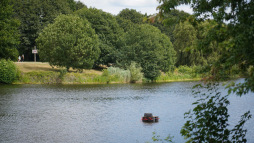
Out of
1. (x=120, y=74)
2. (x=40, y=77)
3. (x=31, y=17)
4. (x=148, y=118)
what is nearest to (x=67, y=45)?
(x=40, y=77)

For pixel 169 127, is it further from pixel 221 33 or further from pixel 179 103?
pixel 221 33

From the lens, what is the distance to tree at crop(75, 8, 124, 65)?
7219 cm

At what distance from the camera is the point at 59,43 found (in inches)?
2384

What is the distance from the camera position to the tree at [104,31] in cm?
7219

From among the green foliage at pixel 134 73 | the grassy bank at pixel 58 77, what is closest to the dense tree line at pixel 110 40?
the grassy bank at pixel 58 77

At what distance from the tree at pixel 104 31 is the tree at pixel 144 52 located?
144 inches

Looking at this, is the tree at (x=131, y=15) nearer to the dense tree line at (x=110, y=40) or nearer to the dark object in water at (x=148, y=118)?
the dense tree line at (x=110, y=40)

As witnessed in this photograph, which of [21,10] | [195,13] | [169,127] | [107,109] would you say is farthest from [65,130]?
[21,10]

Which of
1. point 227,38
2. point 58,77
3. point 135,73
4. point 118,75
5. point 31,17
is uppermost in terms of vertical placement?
point 31,17

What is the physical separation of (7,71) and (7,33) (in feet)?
24.3

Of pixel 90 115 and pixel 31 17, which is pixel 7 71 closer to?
pixel 31 17

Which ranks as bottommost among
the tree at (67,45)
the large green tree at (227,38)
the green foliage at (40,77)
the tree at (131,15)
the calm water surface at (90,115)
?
the calm water surface at (90,115)

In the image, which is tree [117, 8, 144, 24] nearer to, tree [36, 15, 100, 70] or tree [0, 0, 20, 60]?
tree [36, 15, 100, 70]

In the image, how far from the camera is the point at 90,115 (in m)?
30.2
